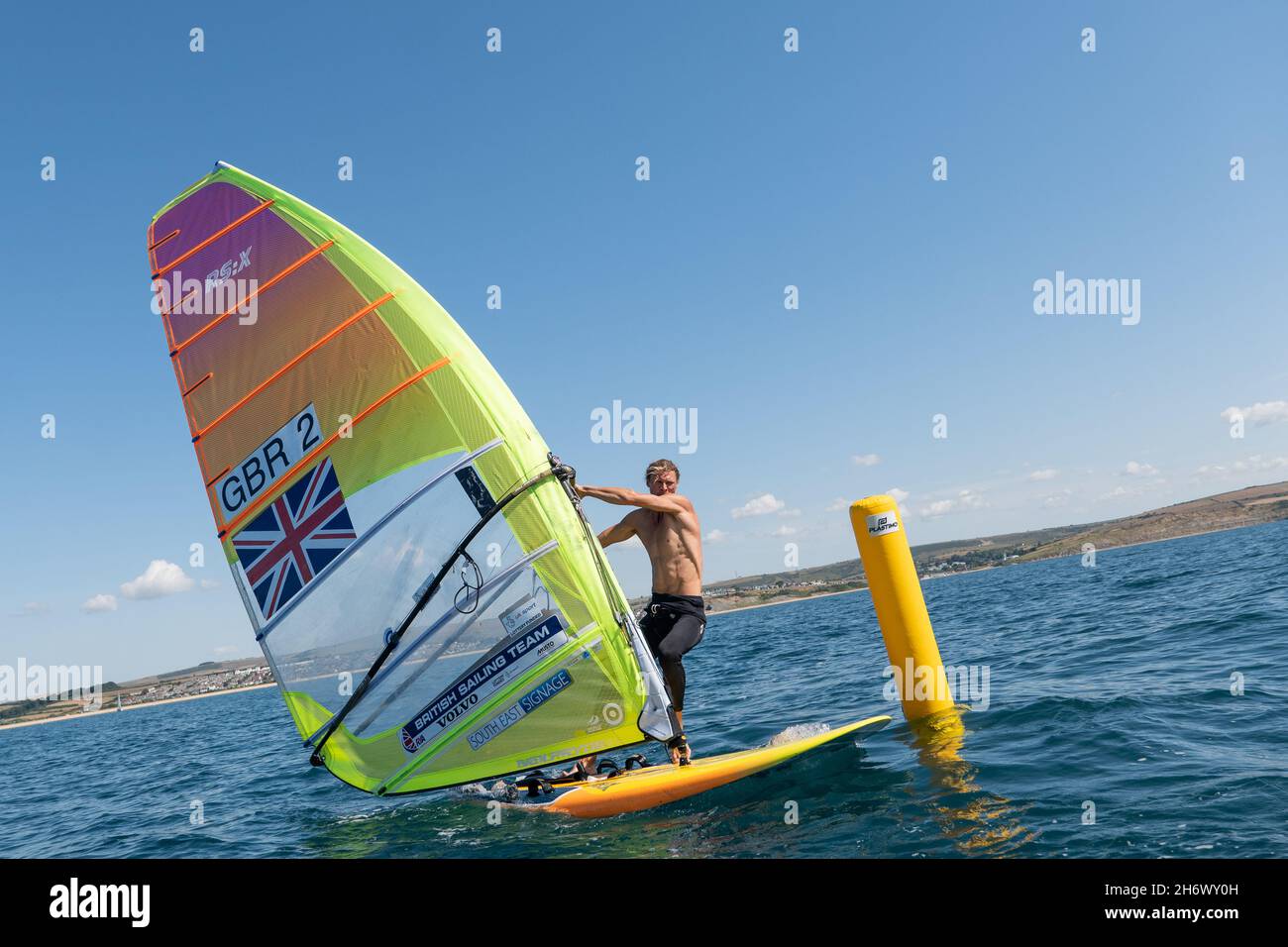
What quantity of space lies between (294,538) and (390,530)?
0.89 m

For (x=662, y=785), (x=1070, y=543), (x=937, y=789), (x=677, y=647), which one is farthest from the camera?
(x=1070, y=543)

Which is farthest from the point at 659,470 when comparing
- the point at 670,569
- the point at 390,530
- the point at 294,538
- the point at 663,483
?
the point at 294,538

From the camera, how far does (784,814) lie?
225 inches

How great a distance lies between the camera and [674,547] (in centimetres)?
696

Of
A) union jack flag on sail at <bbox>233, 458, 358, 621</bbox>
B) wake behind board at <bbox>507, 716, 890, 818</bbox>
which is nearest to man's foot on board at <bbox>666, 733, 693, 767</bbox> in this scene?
wake behind board at <bbox>507, 716, 890, 818</bbox>

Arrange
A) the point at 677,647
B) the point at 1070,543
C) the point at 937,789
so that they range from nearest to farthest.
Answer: the point at 937,789 → the point at 677,647 → the point at 1070,543

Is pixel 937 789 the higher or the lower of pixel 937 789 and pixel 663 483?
the lower

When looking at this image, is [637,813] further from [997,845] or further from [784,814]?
[997,845]

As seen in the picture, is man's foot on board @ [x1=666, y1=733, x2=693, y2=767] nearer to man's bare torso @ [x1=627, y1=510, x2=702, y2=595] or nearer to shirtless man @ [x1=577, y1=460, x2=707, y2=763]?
shirtless man @ [x1=577, y1=460, x2=707, y2=763]

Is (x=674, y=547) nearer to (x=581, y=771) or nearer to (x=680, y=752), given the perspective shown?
(x=680, y=752)
